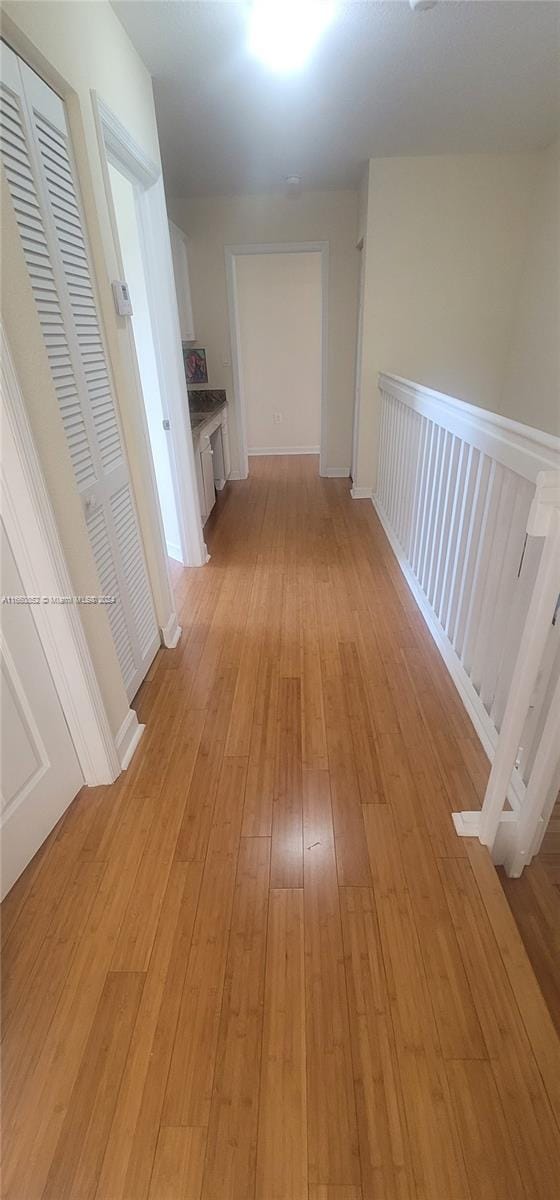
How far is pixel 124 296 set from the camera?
5.77ft

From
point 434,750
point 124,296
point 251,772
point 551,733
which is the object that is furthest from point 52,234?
point 434,750

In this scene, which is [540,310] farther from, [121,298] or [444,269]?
[121,298]

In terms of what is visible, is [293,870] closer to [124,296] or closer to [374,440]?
[124,296]

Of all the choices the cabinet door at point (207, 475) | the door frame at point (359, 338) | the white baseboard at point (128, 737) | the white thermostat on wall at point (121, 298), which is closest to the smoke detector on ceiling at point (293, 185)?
the door frame at point (359, 338)

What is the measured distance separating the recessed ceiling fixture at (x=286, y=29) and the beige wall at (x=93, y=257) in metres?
0.50

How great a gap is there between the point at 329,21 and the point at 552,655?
2415 mm

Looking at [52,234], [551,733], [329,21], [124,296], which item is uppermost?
[329,21]

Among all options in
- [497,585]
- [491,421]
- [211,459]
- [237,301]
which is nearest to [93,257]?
[491,421]

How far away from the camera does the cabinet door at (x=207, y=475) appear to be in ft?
11.5

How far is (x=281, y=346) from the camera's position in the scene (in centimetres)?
546

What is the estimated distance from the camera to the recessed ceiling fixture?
1.69 meters

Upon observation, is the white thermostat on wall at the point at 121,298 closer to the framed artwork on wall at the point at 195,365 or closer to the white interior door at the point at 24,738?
the white interior door at the point at 24,738

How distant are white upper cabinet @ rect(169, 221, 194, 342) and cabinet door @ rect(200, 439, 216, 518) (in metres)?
1.05

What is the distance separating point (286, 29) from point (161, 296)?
41.6 inches
